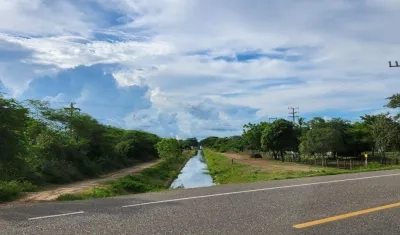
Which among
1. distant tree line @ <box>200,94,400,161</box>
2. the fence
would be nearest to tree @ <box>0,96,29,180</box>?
the fence

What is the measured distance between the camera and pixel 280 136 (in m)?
68.4

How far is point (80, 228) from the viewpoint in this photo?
6199 mm

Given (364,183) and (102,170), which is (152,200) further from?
(102,170)

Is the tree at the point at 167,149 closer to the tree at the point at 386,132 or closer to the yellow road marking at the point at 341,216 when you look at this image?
the tree at the point at 386,132

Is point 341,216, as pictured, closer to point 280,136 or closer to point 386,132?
point 386,132

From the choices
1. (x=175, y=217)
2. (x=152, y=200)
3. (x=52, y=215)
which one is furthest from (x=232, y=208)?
(x=52, y=215)

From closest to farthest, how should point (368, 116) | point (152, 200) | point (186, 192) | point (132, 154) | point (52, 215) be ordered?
point (52, 215) → point (152, 200) → point (186, 192) → point (368, 116) → point (132, 154)

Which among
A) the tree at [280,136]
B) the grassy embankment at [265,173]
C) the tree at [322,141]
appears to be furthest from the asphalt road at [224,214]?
the tree at [280,136]

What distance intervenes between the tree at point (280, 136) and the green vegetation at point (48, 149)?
968 inches

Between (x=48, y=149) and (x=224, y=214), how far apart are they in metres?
28.2

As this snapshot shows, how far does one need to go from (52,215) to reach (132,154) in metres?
66.3

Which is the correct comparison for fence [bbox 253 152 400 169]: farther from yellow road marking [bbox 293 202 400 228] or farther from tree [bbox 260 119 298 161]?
yellow road marking [bbox 293 202 400 228]

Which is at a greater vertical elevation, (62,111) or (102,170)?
(62,111)

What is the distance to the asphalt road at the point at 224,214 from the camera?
6008 millimetres
